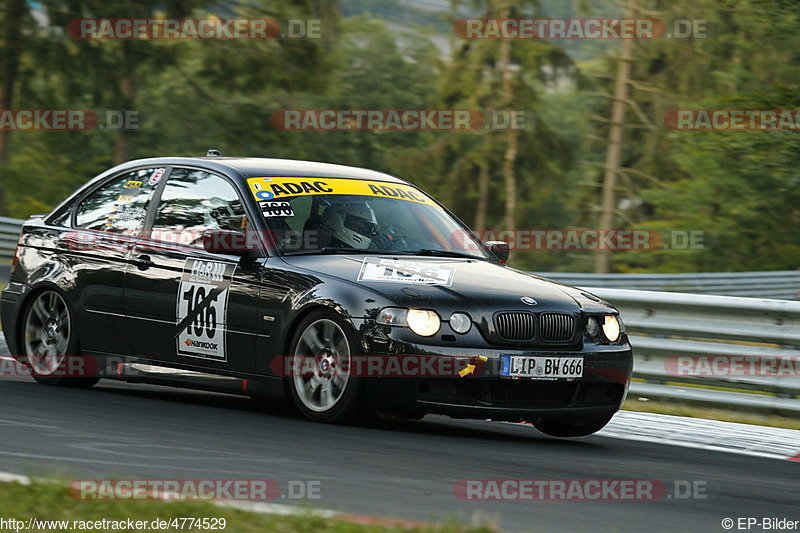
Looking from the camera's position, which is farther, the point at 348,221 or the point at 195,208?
the point at 195,208

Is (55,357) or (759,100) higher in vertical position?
(759,100)

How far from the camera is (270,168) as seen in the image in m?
8.69

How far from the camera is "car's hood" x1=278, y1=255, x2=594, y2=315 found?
7.32m

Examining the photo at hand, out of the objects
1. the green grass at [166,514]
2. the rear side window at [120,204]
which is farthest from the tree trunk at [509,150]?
the green grass at [166,514]

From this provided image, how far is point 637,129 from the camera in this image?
4325cm

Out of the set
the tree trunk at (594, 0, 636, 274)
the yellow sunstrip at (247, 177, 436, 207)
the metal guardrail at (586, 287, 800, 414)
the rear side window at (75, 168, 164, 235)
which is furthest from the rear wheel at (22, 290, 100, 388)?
the tree trunk at (594, 0, 636, 274)

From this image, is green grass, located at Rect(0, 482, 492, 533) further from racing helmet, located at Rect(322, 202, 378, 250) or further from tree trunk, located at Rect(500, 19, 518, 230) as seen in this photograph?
tree trunk, located at Rect(500, 19, 518, 230)

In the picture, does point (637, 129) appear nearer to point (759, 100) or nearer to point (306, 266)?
point (759, 100)

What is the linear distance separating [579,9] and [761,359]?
90.2 feet

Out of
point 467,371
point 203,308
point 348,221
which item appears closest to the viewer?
point 467,371

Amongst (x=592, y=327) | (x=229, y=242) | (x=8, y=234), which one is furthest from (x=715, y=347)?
(x=8, y=234)

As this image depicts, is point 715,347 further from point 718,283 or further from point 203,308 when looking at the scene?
point 718,283

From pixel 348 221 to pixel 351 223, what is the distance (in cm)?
2

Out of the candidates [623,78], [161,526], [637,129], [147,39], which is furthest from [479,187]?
[161,526]
